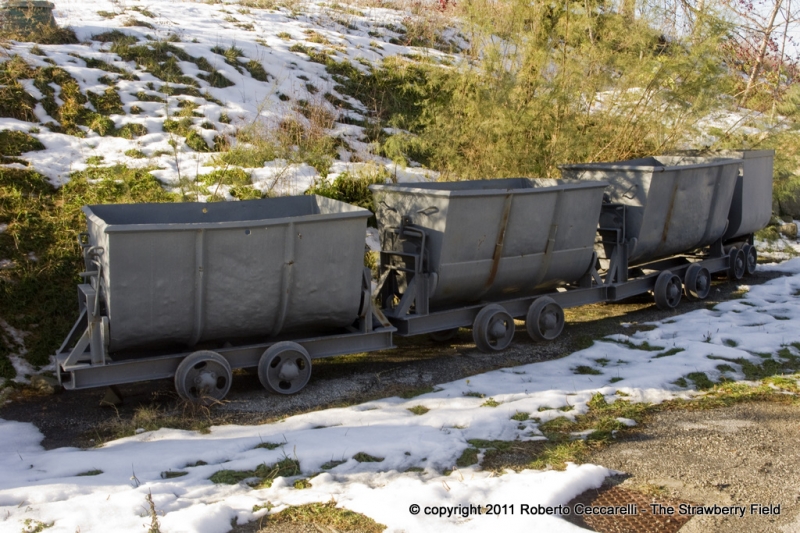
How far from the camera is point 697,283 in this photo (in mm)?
10469

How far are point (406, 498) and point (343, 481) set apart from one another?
58 cm

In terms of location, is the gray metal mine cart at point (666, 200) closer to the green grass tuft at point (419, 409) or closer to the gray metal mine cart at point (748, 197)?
the gray metal mine cart at point (748, 197)

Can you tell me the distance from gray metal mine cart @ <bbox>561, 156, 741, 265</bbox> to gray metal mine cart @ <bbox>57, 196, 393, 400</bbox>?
157 inches

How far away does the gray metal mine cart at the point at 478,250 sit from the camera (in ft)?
24.8

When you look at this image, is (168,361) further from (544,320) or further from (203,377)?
(544,320)

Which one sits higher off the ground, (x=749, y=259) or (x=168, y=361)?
(x=749, y=259)

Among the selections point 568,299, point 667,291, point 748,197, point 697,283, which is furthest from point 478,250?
point 748,197

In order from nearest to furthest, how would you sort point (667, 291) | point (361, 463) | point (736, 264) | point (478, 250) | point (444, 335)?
1. point (361, 463)
2. point (478, 250)
3. point (444, 335)
4. point (667, 291)
5. point (736, 264)

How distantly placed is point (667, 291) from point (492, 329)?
3.19 meters

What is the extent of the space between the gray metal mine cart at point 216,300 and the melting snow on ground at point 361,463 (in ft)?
2.46

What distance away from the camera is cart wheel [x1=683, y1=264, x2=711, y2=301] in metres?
10.3

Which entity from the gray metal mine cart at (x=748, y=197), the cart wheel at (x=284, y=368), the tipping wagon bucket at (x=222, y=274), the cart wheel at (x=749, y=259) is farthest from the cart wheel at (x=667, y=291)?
the cart wheel at (x=284, y=368)

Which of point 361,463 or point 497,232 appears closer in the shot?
point 361,463

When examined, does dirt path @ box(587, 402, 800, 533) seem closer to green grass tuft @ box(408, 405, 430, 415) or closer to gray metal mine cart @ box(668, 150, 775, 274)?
green grass tuft @ box(408, 405, 430, 415)
